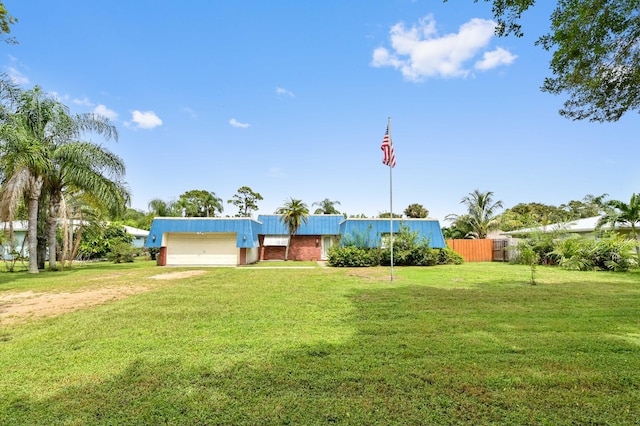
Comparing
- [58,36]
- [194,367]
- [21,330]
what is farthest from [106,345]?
[58,36]

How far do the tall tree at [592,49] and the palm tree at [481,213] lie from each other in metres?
23.5

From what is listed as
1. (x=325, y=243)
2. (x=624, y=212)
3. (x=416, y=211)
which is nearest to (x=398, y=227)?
(x=325, y=243)

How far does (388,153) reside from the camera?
12.7 meters

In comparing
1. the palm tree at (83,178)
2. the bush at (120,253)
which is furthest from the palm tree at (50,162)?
the bush at (120,253)

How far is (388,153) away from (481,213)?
816 inches

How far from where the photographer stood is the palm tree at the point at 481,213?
29.0 metres

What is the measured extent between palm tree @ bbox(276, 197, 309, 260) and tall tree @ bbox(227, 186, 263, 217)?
19.9 m

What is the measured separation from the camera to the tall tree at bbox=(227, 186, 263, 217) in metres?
45.8

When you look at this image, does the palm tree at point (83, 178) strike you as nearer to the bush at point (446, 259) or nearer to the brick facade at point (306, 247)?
the brick facade at point (306, 247)

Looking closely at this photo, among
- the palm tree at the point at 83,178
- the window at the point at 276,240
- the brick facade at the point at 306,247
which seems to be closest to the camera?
the palm tree at the point at 83,178

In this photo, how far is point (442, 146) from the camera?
1769 cm

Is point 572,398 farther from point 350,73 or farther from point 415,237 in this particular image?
point 415,237

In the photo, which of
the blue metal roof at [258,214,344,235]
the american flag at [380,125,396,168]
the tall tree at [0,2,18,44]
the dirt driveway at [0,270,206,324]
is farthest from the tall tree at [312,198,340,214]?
the tall tree at [0,2,18,44]

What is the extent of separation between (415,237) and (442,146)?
227 inches
